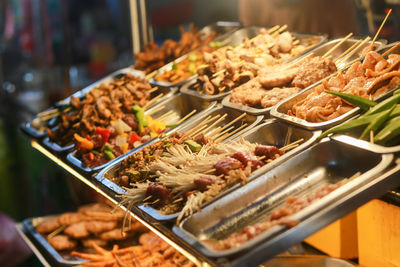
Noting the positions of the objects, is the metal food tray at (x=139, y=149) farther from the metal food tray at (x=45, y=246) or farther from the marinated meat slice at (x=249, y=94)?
the metal food tray at (x=45, y=246)

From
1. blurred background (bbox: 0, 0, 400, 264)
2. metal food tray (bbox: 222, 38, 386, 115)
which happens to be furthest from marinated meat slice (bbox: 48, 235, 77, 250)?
metal food tray (bbox: 222, 38, 386, 115)

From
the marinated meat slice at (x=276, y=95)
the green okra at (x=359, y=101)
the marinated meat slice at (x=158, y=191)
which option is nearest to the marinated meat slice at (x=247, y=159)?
the marinated meat slice at (x=158, y=191)

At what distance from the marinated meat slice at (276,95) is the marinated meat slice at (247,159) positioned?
76 cm

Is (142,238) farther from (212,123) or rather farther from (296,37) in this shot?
(296,37)

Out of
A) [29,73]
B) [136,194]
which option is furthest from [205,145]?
[29,73]

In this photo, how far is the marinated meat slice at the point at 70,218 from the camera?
3923mm

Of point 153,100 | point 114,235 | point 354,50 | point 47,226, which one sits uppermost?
point 354,50

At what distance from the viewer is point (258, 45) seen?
13.7ft

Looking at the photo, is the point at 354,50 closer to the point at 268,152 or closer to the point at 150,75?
the point at 268,152

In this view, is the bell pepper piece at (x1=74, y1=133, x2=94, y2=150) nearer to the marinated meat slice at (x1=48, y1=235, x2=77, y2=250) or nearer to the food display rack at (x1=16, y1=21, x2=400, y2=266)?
the marinated meat slice at (x1=48, y1=235, x2=77, y2=250)

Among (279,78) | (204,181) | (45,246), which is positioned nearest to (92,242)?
(45,246)

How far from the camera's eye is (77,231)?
371 cm

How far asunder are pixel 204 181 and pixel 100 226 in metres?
1.68

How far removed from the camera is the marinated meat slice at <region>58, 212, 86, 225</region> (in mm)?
3923
